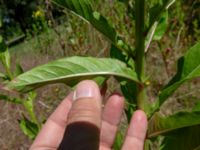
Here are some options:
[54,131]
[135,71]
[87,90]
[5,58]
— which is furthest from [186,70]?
[5,58]

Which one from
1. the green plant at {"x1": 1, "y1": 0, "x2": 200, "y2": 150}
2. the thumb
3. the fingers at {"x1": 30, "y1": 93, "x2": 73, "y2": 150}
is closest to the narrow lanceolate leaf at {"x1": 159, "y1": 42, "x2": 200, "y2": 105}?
the green plant at {"x1": 1, "y1": 0, "x2": 200, "y2": 150}

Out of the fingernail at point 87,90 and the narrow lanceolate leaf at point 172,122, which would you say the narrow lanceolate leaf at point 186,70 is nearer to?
the narrow lanceolate leaf at point 172,122

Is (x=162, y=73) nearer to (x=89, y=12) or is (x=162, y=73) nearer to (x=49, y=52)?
(x=49, y=52)

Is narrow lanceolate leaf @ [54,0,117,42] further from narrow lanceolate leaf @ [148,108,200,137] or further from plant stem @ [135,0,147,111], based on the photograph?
narrow lanceolate leaf @ [148,108,200,137]

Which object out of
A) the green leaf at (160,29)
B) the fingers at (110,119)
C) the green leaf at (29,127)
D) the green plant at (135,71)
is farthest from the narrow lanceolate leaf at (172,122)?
the green leaf at (29,127)

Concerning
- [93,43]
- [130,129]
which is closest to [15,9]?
[93,43]

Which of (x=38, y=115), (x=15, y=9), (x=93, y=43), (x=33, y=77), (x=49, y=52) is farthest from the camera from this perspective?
(x=15, y=9)
